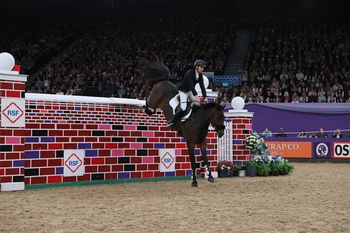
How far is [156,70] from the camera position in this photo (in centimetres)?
1334

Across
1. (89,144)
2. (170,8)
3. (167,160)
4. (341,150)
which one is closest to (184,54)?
(170,8)

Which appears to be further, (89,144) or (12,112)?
(89,144)

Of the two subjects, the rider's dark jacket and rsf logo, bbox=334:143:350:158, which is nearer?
the rider's dark jacket

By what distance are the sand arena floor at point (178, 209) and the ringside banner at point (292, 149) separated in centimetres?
1223

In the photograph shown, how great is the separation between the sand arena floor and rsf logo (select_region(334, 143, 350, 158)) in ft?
39.2

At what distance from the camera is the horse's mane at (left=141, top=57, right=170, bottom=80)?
13.3 metres

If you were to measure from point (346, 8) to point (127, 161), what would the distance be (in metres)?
30.7

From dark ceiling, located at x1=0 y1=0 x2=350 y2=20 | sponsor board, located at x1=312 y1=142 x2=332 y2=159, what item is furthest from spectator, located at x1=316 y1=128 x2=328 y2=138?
dark ceiling, located at x1=0 y1=0 x2=350 y2=20

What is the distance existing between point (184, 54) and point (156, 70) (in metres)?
22.0

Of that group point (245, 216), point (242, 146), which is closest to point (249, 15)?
point (242, 146)

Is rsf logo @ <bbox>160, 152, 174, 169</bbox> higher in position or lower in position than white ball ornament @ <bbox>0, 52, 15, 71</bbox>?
lower

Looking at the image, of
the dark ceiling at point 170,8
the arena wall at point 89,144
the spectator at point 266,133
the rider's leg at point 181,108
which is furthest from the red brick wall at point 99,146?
the dark ceiling at point 170,8

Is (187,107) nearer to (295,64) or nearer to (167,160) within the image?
(167,160)

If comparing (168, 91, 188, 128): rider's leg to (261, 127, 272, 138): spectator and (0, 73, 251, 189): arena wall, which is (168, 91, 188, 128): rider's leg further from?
(261, 127, 272, 138): spectator
